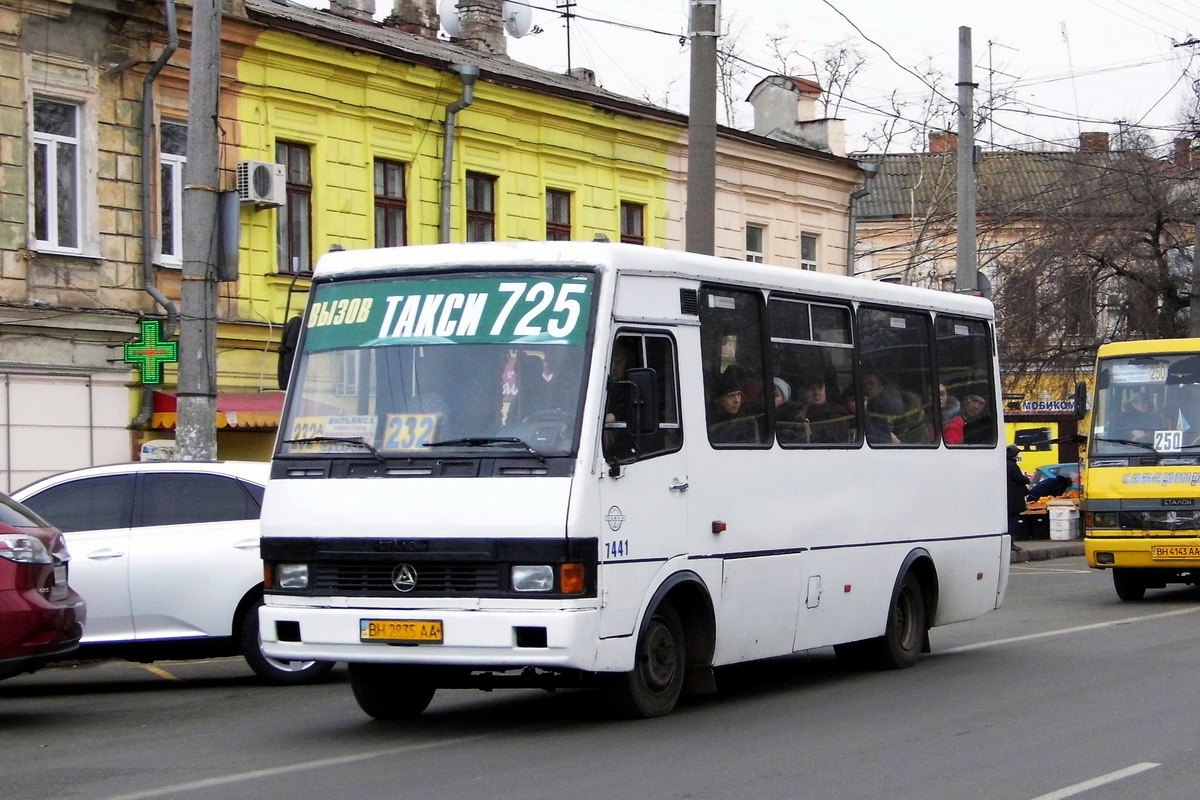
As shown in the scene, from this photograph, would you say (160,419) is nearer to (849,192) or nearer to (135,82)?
(135,82)

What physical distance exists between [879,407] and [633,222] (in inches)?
752

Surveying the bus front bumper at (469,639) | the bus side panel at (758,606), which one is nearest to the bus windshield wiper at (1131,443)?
the bus side panel at (758,606)

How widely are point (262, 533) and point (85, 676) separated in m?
5.07

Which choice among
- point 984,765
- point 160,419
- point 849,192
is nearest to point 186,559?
point 984,765

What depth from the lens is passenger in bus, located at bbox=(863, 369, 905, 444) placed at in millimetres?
12383

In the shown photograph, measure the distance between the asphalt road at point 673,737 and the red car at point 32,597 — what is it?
49 cm

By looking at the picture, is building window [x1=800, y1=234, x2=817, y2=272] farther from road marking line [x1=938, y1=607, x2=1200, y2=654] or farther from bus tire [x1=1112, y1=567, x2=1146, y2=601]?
road marking line [x1=938, y1=607, x2=1200, y2=654]

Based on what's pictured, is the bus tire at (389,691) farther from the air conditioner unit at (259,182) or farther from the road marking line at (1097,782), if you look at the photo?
the air conditioner unit at (259,182)

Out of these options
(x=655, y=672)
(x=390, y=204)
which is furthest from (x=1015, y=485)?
(x=655, y=672)

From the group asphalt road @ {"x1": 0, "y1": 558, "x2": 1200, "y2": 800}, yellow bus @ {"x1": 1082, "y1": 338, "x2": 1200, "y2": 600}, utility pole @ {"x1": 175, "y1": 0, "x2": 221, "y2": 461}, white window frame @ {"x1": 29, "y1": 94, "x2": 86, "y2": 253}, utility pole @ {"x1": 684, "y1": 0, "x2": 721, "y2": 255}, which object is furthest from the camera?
white window frame @ {"x1": 29, "y1": 94, "x2": 86, "y2": 253}

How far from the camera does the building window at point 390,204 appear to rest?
26.3 m

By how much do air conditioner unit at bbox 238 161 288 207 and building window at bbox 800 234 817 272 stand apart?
14313 millimetres

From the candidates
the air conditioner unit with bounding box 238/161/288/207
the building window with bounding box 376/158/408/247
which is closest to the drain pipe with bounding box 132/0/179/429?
the air conditioner unit with bounding box 238/161/288/207

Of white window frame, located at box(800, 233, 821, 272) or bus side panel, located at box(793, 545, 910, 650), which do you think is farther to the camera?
white window frame, located at box(800, 233, 821, 272)
